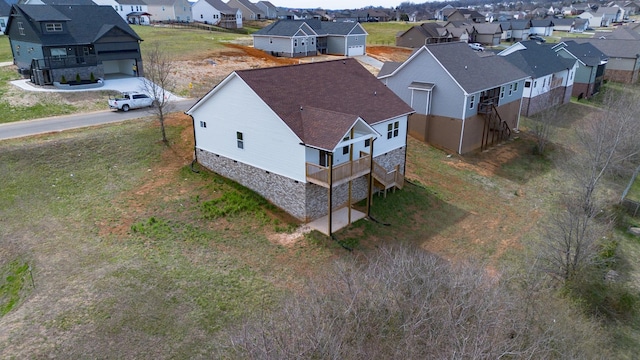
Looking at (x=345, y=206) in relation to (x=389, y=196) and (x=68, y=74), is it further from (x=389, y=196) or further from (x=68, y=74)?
(x=68, y=74)

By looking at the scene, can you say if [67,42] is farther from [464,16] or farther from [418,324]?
[464,16]

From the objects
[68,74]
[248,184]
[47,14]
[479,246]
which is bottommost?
[479,246]

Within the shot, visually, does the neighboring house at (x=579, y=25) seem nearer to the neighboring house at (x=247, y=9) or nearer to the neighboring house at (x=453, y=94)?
the neighboring house at (x=247, y=9)

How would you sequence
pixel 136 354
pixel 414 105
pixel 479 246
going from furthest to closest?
pixel 414 105, pixel 479 246, pixel 136 354

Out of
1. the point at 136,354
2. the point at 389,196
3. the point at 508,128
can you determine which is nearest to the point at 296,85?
the point at 389,196

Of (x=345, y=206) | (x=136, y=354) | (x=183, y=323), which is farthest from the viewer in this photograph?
(x=345, y=206)

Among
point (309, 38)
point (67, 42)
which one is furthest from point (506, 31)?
point (67, 42)

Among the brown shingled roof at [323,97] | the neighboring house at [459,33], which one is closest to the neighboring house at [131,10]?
the neighboring house at [459,33]
